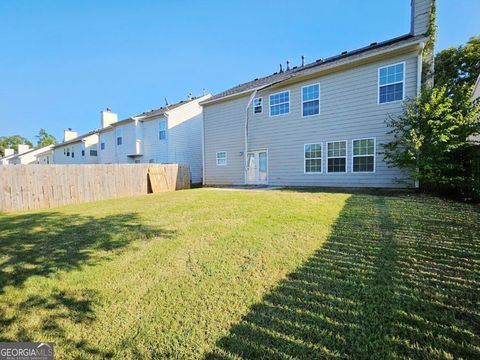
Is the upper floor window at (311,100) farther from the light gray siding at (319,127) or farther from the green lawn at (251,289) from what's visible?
the green lawn at (251,289)

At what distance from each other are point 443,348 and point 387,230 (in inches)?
118

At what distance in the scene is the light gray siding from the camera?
1008cm

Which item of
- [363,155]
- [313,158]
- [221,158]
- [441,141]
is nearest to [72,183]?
[221,158]

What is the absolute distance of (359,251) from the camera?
360 cm

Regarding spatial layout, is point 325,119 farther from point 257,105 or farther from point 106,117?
point 106,117

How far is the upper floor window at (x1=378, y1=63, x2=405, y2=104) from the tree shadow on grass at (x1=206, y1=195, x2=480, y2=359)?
7.42 m

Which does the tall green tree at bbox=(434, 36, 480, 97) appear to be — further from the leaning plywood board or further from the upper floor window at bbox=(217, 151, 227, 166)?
the leaning plywood board

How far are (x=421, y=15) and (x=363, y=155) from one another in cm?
606

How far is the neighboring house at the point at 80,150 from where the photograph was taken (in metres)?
27.2

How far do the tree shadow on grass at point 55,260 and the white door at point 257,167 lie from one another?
8646 mm

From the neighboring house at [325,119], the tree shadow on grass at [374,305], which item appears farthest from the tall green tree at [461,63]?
the tree shadow on grass at [374,305]

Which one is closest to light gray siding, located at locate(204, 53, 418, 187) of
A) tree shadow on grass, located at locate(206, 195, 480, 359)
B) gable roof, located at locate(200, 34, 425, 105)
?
gable roof, located at locate(200, 34, 425, 105)

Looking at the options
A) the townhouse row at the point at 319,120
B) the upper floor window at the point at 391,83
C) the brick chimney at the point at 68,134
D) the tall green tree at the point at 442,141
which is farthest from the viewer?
the brick chimney at the point at 68,134

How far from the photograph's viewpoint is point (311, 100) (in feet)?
39.3
